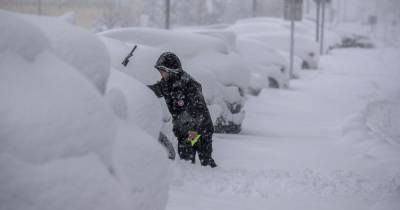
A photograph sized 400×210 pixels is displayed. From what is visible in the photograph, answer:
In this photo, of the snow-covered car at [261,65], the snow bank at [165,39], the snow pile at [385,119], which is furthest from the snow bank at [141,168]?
the snow-covered car at [261,65]

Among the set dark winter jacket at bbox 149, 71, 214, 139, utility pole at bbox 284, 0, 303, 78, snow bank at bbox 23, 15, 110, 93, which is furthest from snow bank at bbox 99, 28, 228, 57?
utility pole at bbox 284, 0, 303, 78

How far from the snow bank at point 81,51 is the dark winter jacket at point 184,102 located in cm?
300

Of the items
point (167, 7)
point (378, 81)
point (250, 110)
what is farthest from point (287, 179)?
point (378, 81)

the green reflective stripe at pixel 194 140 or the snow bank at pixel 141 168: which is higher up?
the snow bank at pixel 141 168

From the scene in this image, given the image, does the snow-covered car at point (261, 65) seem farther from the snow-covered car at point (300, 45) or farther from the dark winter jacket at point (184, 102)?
the dark winter jacket at point (184, 102)

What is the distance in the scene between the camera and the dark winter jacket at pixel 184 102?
6.04 m

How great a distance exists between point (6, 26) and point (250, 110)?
9.54 m

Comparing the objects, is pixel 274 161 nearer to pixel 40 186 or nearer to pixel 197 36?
pixel 197 36

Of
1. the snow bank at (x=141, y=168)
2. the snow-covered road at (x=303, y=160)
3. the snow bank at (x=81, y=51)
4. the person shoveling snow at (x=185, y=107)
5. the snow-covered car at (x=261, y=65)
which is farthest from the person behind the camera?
the snow-covered car at (x=261, y=65)

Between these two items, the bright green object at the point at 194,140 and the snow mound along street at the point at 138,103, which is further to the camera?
the bright green object at the point at 194,140

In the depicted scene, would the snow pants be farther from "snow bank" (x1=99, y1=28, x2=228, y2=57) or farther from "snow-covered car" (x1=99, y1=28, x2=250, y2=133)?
"snow bank" (x1=99, y1=28, x2=228, y2=57)

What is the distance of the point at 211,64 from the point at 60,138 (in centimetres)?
592

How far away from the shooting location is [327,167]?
7320mm

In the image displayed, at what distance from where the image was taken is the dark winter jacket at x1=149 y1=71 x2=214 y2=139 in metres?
6.04
